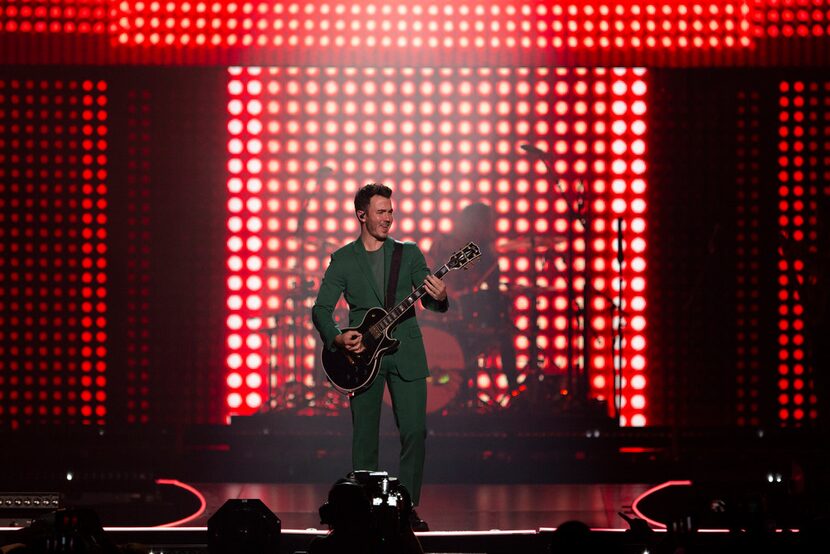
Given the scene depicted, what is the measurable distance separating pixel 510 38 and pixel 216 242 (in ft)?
9.79

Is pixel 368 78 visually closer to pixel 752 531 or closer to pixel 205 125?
pixel 205 125

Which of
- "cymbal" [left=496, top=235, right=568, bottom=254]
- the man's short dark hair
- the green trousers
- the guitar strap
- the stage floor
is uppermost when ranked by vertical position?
"cymbal" [left=496, top=235, right=568, bottom=254]

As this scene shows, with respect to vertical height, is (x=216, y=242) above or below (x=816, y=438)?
above

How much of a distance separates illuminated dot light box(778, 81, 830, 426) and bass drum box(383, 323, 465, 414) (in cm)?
276

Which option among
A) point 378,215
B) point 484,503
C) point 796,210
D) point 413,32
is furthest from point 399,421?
point 796,210

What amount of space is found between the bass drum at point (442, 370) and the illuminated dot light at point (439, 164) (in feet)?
2.84

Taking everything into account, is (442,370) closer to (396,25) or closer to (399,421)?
(396,25)

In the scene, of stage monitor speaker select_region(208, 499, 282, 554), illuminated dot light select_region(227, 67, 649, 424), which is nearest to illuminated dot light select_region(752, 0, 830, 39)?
illuminated dot light select_region(227, 67, 649, 424)

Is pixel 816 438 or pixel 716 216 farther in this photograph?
pixel 716 216

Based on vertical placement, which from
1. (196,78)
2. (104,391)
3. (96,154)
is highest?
(196,78)

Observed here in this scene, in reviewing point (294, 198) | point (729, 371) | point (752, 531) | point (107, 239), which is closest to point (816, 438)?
point (729, 371)

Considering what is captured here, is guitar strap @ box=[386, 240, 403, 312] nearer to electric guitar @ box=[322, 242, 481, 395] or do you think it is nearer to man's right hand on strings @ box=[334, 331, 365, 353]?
electric guitar @ box=[322, 242, 481, 395]

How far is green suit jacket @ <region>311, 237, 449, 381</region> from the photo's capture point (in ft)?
17.6

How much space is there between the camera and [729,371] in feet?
31.9
